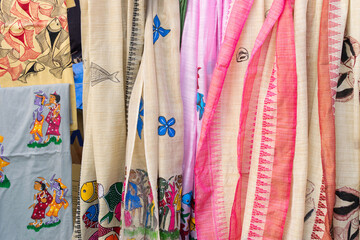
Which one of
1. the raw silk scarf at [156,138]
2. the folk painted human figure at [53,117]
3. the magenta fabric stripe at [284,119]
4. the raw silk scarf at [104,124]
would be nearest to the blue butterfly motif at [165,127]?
the raw silk scarf at [156,138]

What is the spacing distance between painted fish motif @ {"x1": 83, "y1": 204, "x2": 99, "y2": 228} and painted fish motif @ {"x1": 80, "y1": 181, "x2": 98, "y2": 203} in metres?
0.02

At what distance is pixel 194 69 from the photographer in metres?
0.61

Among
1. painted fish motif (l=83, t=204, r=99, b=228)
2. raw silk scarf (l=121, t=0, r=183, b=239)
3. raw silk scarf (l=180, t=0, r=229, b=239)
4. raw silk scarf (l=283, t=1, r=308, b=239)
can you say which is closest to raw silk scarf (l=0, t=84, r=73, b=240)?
painted fish motif (l=83, t=204, r=99, b=228)

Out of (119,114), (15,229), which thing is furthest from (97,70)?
(15,229)

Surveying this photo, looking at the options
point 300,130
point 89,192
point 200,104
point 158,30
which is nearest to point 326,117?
point 300,130

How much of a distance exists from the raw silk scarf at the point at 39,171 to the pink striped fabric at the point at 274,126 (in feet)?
1.58

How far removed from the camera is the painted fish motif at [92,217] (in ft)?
2.15

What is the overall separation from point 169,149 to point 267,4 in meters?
0.38

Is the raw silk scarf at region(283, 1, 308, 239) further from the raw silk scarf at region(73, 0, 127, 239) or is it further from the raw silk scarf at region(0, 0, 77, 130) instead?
the raw silk scarf at region(0, 0, 77, 130)

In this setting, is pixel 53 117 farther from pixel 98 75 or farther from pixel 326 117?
pixel 326 117

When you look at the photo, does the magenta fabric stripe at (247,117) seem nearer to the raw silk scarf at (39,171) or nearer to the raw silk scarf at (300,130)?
the raw silk scarf at (300,130)

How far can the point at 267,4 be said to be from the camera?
22.5 inches

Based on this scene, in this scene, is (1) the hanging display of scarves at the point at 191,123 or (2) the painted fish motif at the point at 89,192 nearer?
(1) the hanging display of scarves at the point at 191,123

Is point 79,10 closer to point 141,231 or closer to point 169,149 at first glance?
point 169,149
